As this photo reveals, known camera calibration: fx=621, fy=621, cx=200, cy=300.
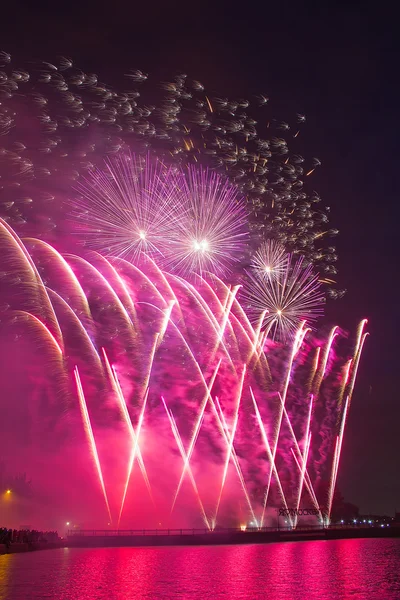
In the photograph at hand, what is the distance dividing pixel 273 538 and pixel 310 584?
55.8 meters

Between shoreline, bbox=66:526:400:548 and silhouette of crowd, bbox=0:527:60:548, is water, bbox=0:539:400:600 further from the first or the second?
shoreline, bbox=66:526:400:548

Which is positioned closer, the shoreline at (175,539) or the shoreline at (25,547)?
the shoreline at (25,547)

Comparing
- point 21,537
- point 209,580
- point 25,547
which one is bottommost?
point 209,580

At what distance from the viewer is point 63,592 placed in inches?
936

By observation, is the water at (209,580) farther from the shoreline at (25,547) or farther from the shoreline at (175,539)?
the shoreline at (175,539)

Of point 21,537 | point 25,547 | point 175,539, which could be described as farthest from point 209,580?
point 175,539

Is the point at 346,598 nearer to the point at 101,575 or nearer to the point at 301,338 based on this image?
the point at 101,575

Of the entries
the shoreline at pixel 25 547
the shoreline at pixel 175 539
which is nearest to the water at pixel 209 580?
the shoreline at pixel 25 547

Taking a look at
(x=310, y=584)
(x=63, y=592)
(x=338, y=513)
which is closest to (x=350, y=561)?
(x=310, y=584)

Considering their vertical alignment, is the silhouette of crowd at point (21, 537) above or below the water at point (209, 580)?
above

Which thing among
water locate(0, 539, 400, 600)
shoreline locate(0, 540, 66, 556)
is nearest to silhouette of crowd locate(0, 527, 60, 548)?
shoreline locate(0, 540, 66, 556)

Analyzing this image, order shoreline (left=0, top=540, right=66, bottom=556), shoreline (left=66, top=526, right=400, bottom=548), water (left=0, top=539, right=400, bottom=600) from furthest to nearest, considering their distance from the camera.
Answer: shoreline (left=66, top=526, right=400, bottom=548) → shoreline (left=0, top=540, right=66, bottom=556) → water (left=0, top=539, right=400, bottom=600)

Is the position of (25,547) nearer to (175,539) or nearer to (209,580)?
(175,539)

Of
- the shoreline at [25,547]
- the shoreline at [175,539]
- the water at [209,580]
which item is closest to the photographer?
the water at [209,580]
